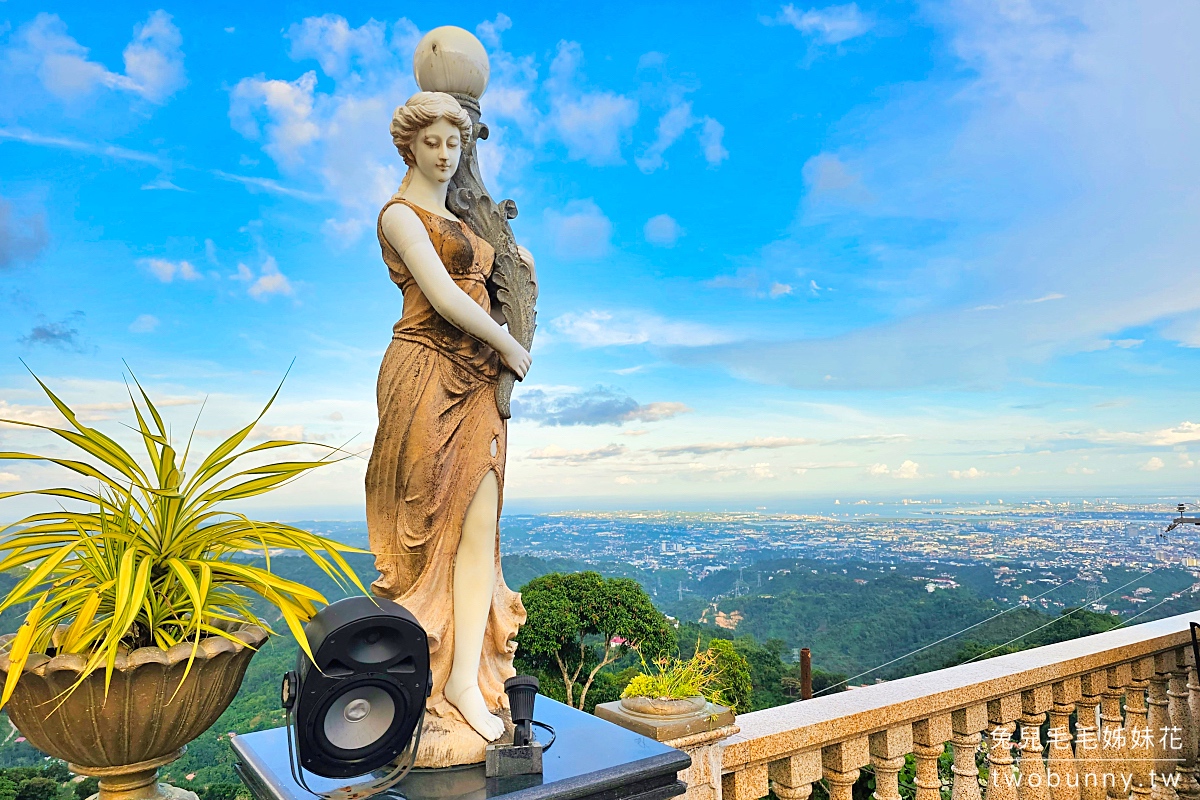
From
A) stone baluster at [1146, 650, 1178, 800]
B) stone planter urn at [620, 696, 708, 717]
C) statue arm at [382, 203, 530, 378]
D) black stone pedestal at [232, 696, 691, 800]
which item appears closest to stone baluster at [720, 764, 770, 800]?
stone planter urn at [620, 696, 708, 717]

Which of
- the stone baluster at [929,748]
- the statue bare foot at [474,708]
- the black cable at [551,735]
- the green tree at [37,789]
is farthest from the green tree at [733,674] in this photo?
the statue bare foot at [474,708]

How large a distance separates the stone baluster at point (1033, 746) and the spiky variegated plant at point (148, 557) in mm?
2763

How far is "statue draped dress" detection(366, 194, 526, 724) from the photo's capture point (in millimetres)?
1928

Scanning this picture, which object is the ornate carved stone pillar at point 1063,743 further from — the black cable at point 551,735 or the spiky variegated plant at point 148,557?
the spiky variegated plant at point 148,557

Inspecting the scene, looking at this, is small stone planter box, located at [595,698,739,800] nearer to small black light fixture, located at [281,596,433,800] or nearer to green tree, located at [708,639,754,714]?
small black light fixture, located at [281,596,433,800]

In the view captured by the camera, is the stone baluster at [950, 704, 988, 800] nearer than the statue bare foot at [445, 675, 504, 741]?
No

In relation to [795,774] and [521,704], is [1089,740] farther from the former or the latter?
[521,704]

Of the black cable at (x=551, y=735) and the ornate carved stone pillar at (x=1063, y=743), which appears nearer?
the black cable at (x=551, y=735)

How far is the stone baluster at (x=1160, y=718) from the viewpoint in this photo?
3.24 m

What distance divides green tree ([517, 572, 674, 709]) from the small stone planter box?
19.7 feet

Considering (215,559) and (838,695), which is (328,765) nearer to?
(215,559)

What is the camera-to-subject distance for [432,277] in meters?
1.88

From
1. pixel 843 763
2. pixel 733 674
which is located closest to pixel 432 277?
pixel 843 763

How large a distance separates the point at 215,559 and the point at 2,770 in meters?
2.19
